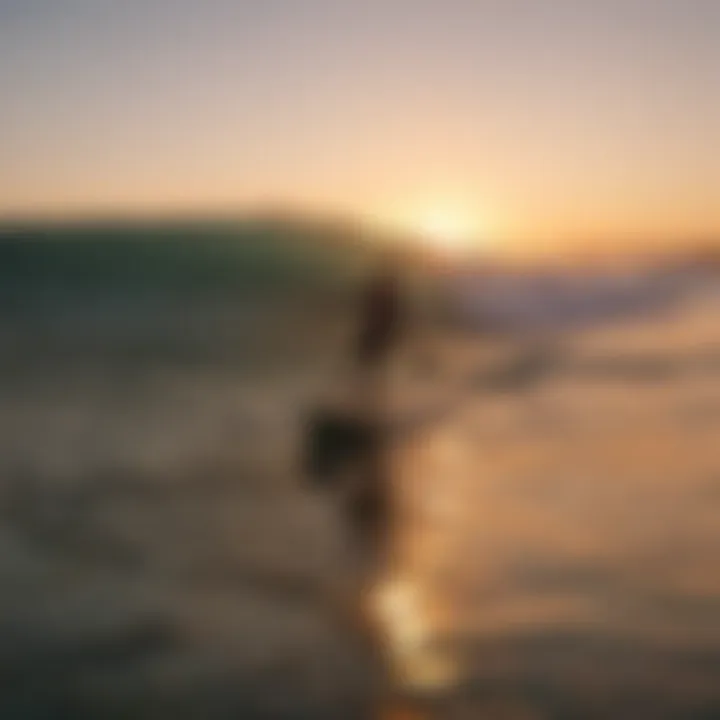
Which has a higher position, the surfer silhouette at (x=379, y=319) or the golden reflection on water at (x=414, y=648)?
the surfer silhouette at (x=379, y=319)

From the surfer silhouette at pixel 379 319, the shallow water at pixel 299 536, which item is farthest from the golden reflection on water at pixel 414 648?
the surfer silhouette at pixel 379 319

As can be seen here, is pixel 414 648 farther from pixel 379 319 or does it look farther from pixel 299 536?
pixel 379 319

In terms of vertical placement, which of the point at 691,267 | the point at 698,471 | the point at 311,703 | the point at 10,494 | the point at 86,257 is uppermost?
the point at 86,257

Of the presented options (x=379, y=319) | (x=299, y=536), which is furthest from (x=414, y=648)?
(x=379, y=319)

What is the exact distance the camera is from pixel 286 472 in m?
1.22

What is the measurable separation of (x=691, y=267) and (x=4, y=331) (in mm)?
792

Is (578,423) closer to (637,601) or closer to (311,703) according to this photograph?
(637,601)

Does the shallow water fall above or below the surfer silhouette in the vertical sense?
below

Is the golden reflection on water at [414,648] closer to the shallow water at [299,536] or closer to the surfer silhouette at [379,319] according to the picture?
the shallow water at [299,536]

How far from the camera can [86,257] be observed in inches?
46.3

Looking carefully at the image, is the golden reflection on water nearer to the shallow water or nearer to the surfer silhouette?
the shallow water

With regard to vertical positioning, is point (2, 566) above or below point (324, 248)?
below

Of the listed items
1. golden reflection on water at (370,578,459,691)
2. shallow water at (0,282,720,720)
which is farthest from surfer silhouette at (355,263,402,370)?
golden reflection on water at (370,578,459,691)

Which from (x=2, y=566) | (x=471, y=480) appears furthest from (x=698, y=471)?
(x=2, y=566)
